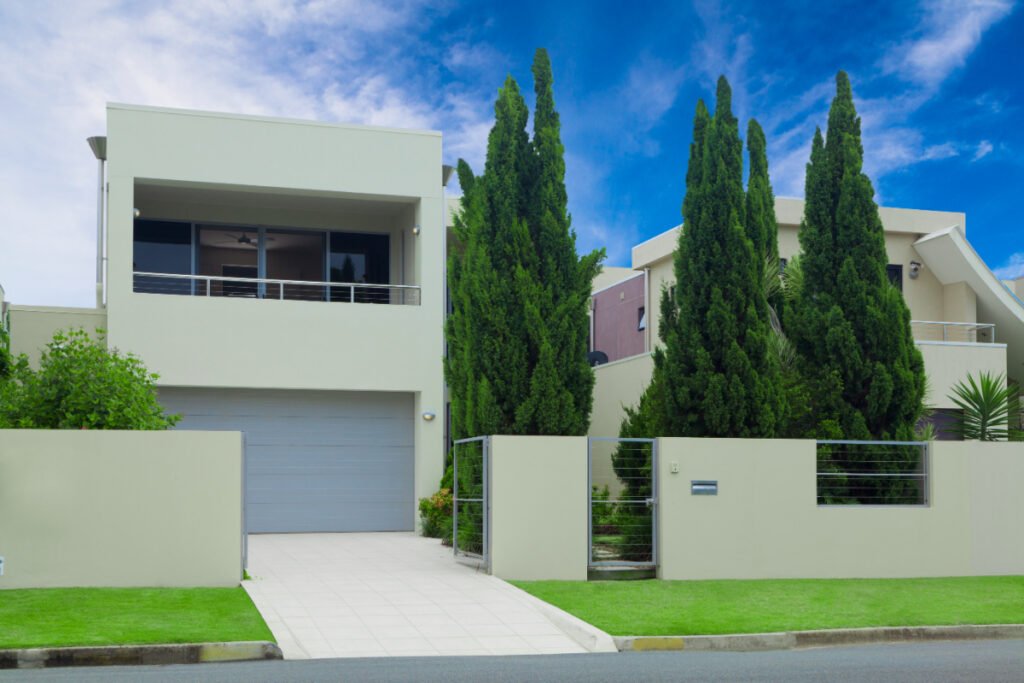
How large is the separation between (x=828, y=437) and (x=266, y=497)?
10.1 metres

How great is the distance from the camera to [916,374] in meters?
18.4

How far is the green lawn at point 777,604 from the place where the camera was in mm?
11664

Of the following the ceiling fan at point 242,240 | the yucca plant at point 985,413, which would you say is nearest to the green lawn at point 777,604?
the yucca plant at point 985,413

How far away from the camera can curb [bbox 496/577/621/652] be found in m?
10.8

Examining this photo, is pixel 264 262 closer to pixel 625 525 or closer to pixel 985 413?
pixel 625 525

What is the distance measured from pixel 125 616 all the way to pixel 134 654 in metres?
1.58

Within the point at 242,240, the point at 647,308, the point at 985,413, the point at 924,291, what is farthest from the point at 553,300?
the point at 924,291

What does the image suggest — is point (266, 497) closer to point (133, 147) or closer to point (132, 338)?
point (132, 338)

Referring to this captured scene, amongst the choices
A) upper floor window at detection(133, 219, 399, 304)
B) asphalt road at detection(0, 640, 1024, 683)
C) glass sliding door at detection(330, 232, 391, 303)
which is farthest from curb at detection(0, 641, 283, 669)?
glass sliding door at detection(330, 232, 391, 303)

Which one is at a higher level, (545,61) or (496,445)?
(545,61)

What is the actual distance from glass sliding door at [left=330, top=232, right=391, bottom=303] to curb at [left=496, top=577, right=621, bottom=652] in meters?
12.2

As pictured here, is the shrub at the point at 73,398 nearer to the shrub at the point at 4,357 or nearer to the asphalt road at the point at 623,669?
the shrub at the point at 4,357

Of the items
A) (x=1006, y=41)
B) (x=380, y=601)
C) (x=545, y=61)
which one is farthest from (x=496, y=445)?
(x=1006, y=41)

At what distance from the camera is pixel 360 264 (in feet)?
78.4
